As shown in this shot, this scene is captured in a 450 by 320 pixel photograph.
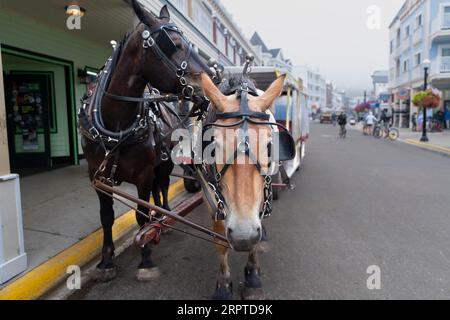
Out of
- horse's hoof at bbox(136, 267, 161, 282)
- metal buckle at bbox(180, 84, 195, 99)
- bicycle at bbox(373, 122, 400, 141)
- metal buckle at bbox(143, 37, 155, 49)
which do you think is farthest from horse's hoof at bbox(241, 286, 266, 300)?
bicycle at bbox(373, 122, 400, 141)

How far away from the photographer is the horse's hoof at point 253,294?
3.17 meters

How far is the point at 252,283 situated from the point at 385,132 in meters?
24.4

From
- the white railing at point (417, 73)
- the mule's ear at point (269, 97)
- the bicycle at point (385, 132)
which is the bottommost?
the bicycle at point (385, 132)

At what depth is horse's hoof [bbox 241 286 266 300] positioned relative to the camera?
3.17 meters

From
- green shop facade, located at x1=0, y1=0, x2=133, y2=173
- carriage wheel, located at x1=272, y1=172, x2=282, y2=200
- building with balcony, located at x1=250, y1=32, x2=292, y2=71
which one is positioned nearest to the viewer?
carriage wheel, located at x1=272, y1=172, x2=282, y2=200

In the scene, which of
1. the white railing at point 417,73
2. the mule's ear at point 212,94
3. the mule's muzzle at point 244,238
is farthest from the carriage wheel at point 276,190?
the white railing at point 417,73

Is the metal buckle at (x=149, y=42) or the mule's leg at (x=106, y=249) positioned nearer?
the metal buckle at (x=149, y=42)

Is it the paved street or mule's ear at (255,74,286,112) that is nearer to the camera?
mule's ear at (255,74,286,112)

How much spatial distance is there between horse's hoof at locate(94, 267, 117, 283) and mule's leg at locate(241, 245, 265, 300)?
1353mm

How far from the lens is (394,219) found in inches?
227

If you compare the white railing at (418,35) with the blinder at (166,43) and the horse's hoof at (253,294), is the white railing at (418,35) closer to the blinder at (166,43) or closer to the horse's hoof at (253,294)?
the blinder at (166,43)

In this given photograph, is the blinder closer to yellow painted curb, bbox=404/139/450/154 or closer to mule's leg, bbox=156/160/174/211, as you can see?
mule's leg, bbox=156/160/174/211
